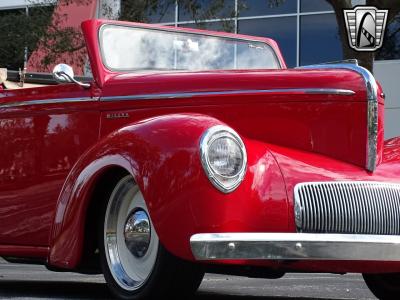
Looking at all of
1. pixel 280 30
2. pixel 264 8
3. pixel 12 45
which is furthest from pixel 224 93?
pixel 264 8

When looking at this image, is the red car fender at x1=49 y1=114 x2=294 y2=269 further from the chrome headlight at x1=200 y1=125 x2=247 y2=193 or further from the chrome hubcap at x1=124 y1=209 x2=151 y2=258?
the chrome hubcap at x1=124 y1=209 x2=151 y2=258

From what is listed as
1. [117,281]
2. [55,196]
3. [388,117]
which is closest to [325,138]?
[117,281]

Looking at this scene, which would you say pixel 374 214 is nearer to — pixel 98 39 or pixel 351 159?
pixel 351 159

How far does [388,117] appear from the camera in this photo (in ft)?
62.8

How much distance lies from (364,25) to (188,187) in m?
11.5

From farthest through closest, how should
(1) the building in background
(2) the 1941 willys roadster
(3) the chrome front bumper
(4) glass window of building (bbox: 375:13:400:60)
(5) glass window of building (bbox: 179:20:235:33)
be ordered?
1. (4) glass window of building (bbox: 375:13:400:60)
2. (1) the building in background
3. (5) glass window of building (bbox: 179:20:235:33)
4. (2) the 1941 willys roadster
5. (3) the chrome front bumper

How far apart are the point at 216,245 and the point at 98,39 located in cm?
226

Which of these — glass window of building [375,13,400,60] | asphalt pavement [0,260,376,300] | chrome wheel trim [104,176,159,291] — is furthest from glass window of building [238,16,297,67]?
chrome wheel trim [104,176,159,291]

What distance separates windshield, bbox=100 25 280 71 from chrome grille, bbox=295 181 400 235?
1.96 meters

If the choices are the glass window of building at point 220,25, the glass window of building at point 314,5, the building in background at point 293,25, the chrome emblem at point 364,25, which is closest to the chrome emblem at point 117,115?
the chrome emblem at point 364,25

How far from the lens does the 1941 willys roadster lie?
4469 mm

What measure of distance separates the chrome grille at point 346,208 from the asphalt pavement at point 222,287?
130cm

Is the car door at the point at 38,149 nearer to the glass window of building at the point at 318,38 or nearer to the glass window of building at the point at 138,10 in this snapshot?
the glass window of building at the point at 138,10

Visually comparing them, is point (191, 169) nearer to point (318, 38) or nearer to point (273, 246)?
point (273, 246)
